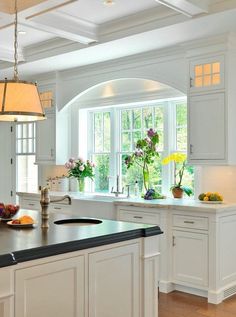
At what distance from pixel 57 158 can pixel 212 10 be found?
3.33 m

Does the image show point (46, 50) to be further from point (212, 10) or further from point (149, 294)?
point (149, 294)

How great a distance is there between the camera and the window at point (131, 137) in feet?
17.4

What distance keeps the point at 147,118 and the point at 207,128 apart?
1.29 metres

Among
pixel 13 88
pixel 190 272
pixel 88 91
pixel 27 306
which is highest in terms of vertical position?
pixel 88 91

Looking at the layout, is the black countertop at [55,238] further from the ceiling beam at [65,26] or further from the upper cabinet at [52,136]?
the upper cabinet at [52,136]

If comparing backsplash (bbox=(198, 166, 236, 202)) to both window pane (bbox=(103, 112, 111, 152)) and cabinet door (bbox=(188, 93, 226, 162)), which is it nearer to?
cabinet door (bbox=(188, 93, 226, 162))

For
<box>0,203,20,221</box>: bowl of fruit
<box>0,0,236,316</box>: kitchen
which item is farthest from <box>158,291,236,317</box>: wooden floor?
<box>0,203,20,221</box>: bowl of fruit

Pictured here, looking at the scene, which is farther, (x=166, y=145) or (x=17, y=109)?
(x=166, y=145)

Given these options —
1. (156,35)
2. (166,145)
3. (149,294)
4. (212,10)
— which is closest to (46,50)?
(156,35)

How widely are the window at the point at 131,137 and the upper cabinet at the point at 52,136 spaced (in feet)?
1.30

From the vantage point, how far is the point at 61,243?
7.53ft

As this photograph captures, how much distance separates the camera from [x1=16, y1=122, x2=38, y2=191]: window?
692 centimetres

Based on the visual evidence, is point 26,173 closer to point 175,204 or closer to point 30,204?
point 30,204

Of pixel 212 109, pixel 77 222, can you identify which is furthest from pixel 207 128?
pixel 77 222
